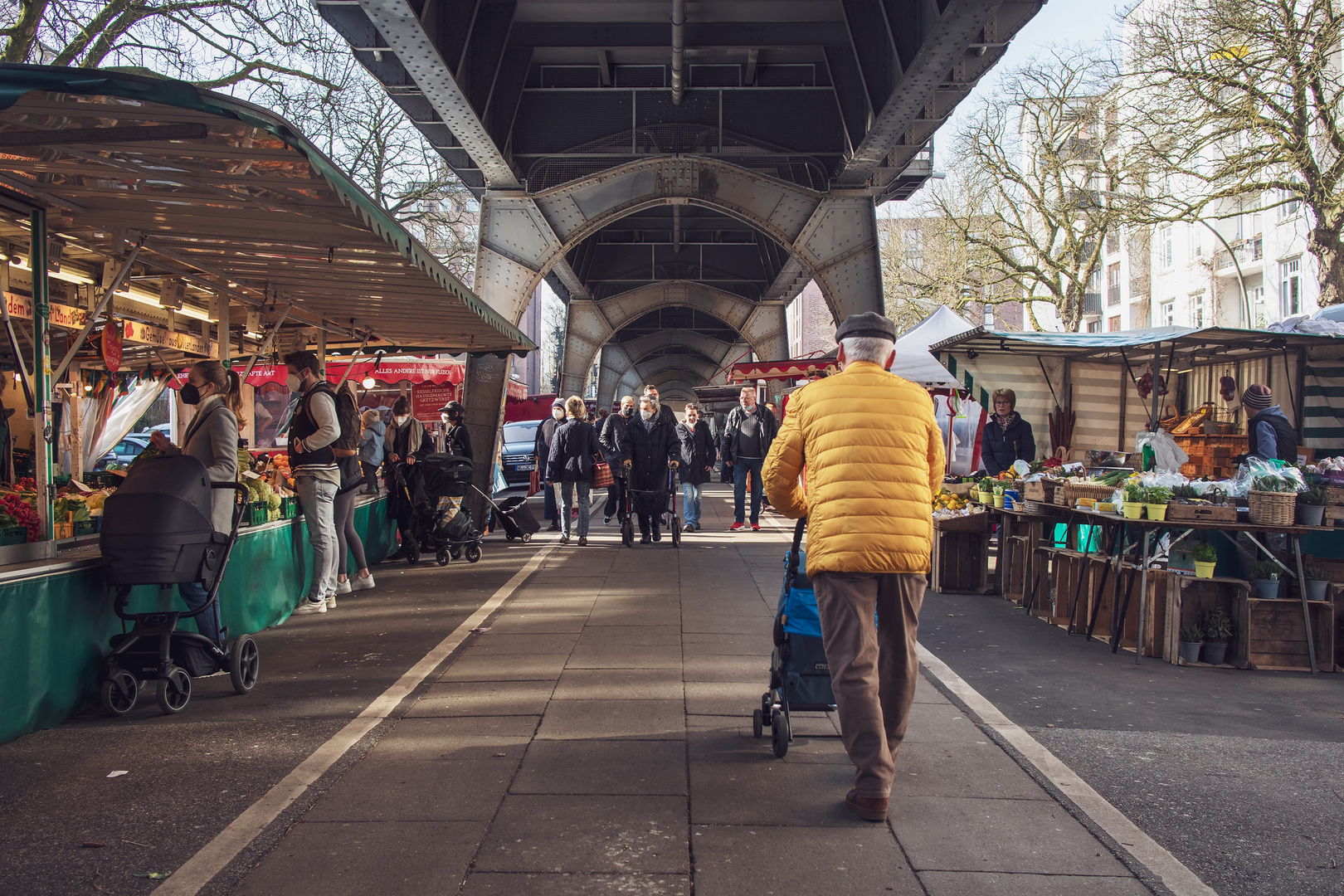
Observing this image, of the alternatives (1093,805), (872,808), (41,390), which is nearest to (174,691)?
(41,390)

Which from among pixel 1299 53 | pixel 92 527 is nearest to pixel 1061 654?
pixel 92 527

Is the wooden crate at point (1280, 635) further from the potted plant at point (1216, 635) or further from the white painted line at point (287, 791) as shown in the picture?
the white painted line at point (287, 791)

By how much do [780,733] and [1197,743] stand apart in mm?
2287

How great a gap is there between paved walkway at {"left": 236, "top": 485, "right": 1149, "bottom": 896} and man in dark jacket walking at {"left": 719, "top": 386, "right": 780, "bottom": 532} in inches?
338

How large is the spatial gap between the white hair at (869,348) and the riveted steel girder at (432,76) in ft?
27.2

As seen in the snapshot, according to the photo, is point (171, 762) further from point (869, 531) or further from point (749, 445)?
point (749, 445)

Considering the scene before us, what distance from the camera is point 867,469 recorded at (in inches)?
168

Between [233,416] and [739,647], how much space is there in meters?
3.87

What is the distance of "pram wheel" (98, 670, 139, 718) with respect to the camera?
5496 mm

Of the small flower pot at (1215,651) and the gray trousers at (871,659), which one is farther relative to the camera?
the small flower pot at (1215,651)

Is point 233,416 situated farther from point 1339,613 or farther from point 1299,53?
point 1299,53

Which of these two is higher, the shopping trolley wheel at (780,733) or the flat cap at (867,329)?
the flat cap at (867,329)

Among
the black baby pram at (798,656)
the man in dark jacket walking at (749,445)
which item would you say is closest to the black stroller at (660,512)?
the man in dark jacket walking at (749,445)

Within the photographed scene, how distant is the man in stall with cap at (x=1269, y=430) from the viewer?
8.61 meters
